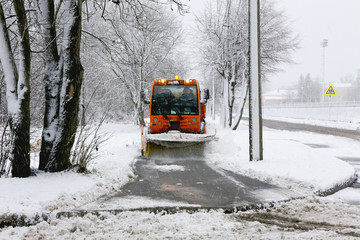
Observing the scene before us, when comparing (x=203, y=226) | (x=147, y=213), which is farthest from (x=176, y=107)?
(x=203, y=226)

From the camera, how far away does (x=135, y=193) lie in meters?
5.59

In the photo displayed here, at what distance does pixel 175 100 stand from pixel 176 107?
30 cm

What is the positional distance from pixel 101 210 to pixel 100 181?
1.66 metres

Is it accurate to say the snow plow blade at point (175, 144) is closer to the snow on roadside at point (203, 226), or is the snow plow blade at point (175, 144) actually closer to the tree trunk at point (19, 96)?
the tree trunk at point (19, 96)

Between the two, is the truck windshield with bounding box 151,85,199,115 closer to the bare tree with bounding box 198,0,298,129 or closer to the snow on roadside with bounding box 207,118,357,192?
the snow on roadside with bounding box 207,118,357,192

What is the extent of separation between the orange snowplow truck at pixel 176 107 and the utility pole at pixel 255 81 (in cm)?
366

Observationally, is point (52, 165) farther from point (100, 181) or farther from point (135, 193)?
point (135, 193)

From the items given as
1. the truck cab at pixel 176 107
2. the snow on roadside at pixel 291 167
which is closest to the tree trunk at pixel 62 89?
the snow on roadside at pixel 291 167

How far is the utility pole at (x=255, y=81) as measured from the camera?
27.2 ft

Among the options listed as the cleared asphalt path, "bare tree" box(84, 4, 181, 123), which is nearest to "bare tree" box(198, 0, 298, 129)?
"bare tree" box(84, 4, 181, 123)

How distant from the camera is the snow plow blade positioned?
10930 millimetres

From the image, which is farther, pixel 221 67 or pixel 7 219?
pixel 221 67

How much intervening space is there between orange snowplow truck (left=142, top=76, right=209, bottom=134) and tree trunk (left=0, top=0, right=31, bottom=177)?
22.7 ft

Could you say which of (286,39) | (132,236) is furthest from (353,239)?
(286,39)
